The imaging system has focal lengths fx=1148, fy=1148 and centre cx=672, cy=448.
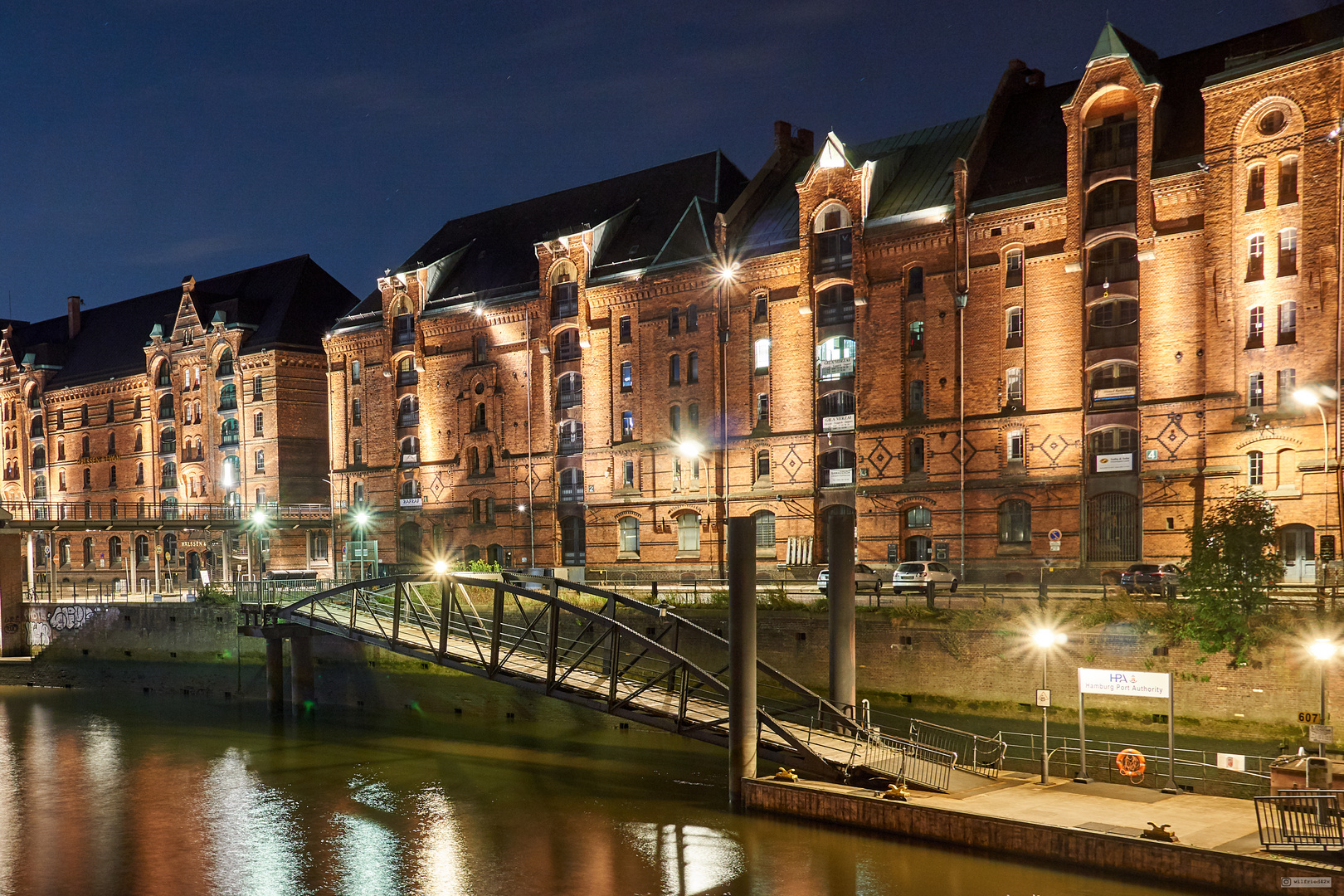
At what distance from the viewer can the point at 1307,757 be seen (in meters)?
20.1

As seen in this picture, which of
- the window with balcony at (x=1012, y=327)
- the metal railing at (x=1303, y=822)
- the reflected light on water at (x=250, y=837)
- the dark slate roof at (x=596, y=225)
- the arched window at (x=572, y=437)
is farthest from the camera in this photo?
the arched window at (x=572, y=437)

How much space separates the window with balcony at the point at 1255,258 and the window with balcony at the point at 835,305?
15799 mm

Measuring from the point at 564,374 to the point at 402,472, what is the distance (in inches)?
517

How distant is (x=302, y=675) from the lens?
43.6 meters

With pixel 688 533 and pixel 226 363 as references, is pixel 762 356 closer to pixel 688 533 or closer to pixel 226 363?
pixel 688 533

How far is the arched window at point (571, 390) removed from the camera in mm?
60312

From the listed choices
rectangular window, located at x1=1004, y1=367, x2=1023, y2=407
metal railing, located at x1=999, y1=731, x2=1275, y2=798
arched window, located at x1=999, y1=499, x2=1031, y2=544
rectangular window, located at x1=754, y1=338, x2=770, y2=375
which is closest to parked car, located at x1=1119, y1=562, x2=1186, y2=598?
arched window, located at x1=999, y1=499, x2=1031, y2=544

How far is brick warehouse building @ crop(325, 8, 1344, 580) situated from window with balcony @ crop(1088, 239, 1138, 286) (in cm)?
11

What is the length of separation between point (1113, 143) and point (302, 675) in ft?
121

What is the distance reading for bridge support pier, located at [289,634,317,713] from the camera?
4331 centimetres

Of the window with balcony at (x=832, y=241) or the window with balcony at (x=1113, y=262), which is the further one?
the window with balcony at (x=832, y=241)

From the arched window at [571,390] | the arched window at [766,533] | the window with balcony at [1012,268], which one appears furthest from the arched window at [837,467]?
the arched window at [571,390]

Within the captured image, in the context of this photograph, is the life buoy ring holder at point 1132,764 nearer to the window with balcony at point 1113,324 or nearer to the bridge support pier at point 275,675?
the window with balcony at point 1113,324

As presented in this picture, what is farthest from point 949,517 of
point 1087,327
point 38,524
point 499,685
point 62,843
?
point 38,524
